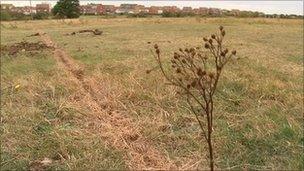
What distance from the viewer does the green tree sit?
68688 mm

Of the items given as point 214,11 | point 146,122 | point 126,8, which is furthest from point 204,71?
point 126,8

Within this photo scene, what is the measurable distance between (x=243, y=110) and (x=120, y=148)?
2.40 metres

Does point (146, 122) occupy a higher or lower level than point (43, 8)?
higher

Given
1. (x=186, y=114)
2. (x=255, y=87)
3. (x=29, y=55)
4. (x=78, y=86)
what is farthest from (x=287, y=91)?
(x=29, y=55)

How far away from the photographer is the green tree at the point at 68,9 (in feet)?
225

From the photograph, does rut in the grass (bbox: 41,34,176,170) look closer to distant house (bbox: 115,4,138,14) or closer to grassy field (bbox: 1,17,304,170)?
grassy field (bbox: 1,17,304,170)

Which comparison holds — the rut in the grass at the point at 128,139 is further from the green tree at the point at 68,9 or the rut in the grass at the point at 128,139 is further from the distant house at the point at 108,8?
the distant house at the point at 108,8

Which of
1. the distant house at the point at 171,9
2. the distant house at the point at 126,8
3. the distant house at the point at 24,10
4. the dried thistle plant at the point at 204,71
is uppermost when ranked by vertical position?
the dried thistle plant at the point at 204,71

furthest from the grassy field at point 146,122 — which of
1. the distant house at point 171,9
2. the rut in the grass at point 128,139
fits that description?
the distant house at point 171,9

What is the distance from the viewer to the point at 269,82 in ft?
29.1

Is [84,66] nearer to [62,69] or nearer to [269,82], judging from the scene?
[62,69]

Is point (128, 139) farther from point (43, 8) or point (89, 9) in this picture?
point (43, 8)

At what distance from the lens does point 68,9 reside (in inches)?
2714

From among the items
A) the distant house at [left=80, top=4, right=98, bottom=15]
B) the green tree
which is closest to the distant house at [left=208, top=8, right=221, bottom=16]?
the green tree
